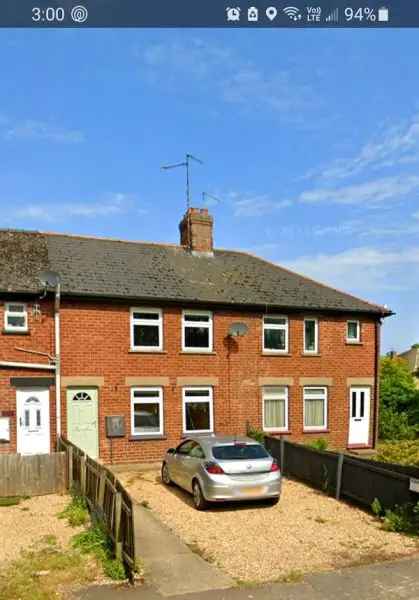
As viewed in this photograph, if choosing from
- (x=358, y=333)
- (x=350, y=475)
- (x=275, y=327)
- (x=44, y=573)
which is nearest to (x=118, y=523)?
(x=44, y=573)

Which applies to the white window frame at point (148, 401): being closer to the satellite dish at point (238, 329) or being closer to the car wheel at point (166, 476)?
the satellite dish at point (238, 329)

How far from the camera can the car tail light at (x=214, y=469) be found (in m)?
9.78

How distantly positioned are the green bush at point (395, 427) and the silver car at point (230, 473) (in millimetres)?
13639

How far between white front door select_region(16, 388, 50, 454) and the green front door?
0.67 meters

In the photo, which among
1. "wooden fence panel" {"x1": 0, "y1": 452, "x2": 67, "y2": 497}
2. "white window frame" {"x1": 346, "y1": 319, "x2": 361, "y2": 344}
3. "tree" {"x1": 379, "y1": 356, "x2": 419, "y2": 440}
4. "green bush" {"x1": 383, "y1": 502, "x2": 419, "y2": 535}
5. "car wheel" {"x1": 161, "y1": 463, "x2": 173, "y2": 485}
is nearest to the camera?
"green bush" {"x1": 383, "y1": 502, "x2": 419, "y2": 535}

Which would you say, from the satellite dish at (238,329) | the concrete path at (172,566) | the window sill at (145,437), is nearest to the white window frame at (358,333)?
the satellite dish at (238,329)

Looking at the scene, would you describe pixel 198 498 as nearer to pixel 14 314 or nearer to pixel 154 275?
pixel 14 314

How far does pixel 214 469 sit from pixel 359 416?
10.7 m

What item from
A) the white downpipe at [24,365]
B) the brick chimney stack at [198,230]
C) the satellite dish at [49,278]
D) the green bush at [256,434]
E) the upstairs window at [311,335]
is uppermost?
the brick chimney stack at [198,230]

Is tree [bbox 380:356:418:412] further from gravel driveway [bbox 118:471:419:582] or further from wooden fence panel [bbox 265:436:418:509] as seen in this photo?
gravel driveway [bbox 118:471:419:582]

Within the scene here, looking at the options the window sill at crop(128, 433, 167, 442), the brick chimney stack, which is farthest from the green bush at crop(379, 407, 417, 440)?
the window sill at crop(128, 433, 167, 442)

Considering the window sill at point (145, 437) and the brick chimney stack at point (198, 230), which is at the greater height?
the brick chimney stack at point (198, 230)

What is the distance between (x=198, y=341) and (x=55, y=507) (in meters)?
7.70

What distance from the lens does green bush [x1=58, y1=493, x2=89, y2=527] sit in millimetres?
9070
